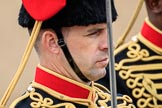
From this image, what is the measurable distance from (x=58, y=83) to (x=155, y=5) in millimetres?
599

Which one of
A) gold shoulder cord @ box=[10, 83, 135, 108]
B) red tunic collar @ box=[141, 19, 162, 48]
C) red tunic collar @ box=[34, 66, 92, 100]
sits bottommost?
gold shoulder cord @ box=[10, 83, 135, 108]

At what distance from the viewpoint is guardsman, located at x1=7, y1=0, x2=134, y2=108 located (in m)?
2.76

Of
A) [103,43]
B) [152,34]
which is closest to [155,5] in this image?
[152,34]

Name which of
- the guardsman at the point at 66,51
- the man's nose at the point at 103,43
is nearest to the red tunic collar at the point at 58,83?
the guardsman at the point at 66,51

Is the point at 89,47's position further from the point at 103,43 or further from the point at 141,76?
the point at 141,76

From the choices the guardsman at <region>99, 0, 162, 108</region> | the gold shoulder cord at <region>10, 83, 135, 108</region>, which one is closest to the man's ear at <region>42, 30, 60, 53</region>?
the gold shoulder cord at <region>10, 83, 135, 108</region>

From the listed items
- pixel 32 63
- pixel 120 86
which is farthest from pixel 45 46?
pixel 32 63

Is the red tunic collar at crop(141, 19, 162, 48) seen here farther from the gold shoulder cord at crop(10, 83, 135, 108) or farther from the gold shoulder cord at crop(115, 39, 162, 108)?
the gold shoulder cord at crop(10, 83, 135, 108)

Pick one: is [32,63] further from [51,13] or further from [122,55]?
[51,13]

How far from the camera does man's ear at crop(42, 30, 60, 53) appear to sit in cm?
279

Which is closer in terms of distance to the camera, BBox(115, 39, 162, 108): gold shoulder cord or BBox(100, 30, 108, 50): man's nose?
BBox(100, 30, 108, 50): man's nose

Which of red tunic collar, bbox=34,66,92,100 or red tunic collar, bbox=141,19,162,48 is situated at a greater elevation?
red tunic collar, bbox=141,19,162,48

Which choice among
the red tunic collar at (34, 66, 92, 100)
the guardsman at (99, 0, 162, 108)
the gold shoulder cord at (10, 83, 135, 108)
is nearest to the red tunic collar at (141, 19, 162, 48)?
the guardsman at (99, 0, 162, 108)

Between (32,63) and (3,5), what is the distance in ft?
1.57
